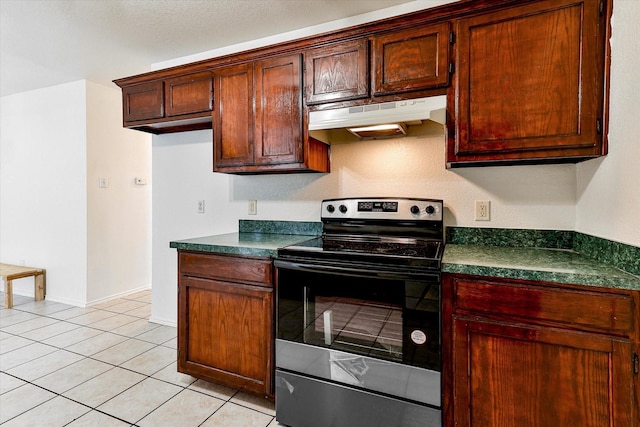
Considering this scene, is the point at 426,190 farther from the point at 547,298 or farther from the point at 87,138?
the point at 87,138

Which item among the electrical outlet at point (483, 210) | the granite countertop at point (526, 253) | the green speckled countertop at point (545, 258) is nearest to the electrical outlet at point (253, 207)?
the granite countertop at point (526, 253)

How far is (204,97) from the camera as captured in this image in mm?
2414

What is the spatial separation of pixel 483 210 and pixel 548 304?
2.63 ft

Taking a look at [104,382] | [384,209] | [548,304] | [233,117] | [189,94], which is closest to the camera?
[548,304]

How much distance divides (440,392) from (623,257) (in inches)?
35.5

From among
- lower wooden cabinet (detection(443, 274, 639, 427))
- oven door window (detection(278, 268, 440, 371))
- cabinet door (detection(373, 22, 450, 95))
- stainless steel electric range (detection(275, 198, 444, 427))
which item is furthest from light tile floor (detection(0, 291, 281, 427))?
cabinet door (detection(373, 22, 450, 95))

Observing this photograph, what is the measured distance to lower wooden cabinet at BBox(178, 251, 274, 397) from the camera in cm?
185

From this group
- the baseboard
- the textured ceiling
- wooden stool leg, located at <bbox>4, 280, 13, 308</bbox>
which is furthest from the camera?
wooden stool leg, located at <bbox>4, 280, 13, 308</bbox>

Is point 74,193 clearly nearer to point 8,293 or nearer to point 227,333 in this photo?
point 8,293

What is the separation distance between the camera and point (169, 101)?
253 cm

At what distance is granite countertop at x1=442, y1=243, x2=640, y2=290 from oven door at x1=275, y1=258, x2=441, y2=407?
0.60 feet

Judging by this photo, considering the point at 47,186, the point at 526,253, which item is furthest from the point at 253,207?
the point at 47,186

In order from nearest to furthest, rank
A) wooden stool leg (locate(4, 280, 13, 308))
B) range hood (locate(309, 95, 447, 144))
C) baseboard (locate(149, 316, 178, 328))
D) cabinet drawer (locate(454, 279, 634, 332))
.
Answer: cabinet drawer (locate(454, 279, 634, 332)) → range hood (locate(309, 95, 447, 144)) → baseboard (locate(149, 316, 178, 328)) → wooden stool leg (locate(4, 280, 13, 308))

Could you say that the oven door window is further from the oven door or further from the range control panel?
the range control panel
